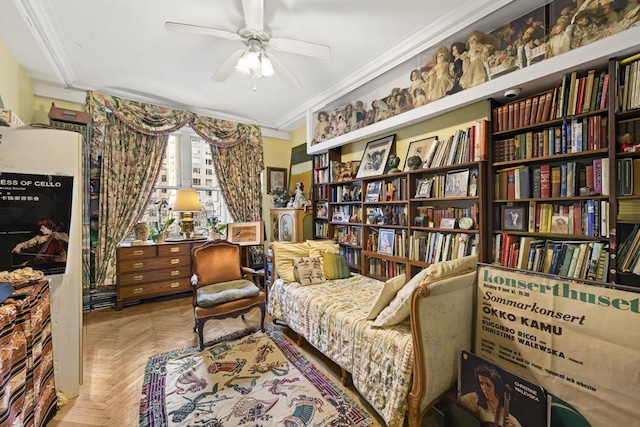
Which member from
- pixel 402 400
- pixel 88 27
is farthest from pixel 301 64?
pixel 402 400

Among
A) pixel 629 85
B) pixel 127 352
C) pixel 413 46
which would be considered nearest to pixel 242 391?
pixel 127 352

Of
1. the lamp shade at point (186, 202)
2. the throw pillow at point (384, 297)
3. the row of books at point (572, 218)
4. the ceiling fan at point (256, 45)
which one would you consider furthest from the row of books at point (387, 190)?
the lamp shade at point (186, 202)

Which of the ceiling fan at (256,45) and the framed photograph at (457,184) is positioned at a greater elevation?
the ceiling fan at (256,45)

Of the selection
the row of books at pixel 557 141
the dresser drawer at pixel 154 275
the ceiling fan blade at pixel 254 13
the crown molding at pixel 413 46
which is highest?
the crown molding at pixel 413 46

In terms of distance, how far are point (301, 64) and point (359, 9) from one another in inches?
36.4

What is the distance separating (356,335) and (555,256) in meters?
1.46

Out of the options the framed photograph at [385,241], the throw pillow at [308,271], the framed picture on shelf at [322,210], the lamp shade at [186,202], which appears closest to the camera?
the throw pillow at [308,271]

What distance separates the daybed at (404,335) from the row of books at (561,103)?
3.60ft

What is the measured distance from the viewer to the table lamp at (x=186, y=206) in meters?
3.74

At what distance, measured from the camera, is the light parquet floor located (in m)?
1.68

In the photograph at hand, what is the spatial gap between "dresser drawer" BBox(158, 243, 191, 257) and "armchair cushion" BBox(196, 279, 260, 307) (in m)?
1.23

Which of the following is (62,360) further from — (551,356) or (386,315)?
(551,356)

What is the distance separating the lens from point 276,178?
482 cm

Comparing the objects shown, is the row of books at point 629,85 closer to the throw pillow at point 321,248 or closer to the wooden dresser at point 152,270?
the throw pillow at point 321,248
